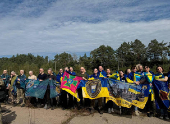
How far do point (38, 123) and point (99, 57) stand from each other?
56.5 meters

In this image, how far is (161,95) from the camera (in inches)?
246

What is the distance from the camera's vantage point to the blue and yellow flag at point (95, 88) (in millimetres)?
6780

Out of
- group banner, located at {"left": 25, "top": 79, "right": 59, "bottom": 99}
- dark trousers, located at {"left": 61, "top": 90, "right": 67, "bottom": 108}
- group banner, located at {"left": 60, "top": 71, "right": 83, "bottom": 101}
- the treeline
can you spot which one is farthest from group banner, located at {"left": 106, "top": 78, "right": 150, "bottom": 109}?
the treeline

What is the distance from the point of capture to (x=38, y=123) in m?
5.90

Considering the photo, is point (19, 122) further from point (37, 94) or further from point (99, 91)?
point (99, 91)

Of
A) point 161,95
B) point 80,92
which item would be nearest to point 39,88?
point 80,92

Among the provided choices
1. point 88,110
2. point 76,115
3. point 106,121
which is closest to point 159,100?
point 106,121

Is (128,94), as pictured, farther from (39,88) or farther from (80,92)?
(39,88)

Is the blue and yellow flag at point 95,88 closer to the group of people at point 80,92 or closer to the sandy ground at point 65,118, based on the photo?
the group of people at point 80,92

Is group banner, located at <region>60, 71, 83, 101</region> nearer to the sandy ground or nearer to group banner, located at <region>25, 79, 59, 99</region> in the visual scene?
group banner, located at <region>25, 79, 59, 99</region>

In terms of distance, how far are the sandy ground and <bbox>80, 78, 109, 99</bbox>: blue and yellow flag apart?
2.65ft

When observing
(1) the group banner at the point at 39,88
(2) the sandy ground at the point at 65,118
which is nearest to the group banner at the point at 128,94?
(2) the sandy ground at the point at 65,118

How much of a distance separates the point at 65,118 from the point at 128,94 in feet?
9.33

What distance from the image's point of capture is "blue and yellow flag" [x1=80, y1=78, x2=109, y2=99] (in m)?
6.78
